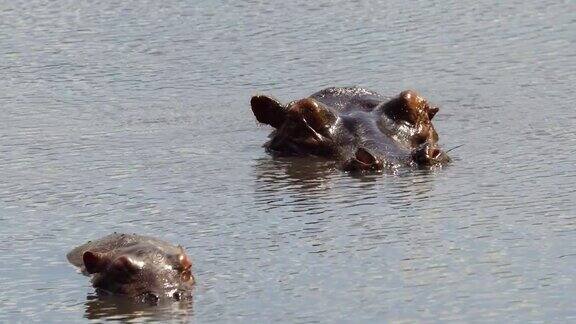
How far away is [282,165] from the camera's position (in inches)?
463

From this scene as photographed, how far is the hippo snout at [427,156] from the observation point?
11039 millimetres

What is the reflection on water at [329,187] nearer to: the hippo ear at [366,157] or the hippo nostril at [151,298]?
the hippo ear at [366,157]

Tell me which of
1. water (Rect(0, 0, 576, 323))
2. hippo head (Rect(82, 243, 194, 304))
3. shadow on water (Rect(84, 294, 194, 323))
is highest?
hippo head (Rect(82, 243, 194, 304))

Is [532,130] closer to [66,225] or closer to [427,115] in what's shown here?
[427,115]

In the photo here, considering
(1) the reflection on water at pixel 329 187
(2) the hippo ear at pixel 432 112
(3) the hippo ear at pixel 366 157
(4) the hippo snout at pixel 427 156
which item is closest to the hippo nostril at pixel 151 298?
(1) the reflection on water at pixel 329 187

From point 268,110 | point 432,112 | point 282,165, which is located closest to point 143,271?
point 282,165

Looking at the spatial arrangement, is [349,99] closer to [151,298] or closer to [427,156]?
[427,156]

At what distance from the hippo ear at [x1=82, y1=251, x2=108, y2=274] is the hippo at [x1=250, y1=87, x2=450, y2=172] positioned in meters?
3.12

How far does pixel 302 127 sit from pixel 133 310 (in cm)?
445

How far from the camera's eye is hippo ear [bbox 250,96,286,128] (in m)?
12.4

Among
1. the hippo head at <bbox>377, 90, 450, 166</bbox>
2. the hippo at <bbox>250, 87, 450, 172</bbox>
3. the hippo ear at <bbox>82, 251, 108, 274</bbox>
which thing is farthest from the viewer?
the hippo head at <bbox>377, 90, 450, 166</bbox>

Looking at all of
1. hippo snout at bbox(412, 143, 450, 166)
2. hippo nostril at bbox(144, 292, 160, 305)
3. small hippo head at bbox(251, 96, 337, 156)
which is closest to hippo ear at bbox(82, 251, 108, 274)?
hippo nostril at bbox(144, 292, 160, 305)

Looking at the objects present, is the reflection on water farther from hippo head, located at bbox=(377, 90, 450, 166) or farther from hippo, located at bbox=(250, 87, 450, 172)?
hippo head, located at bbox=(377, 90, 450, 166)

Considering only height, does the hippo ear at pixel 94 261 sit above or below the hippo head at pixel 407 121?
above
